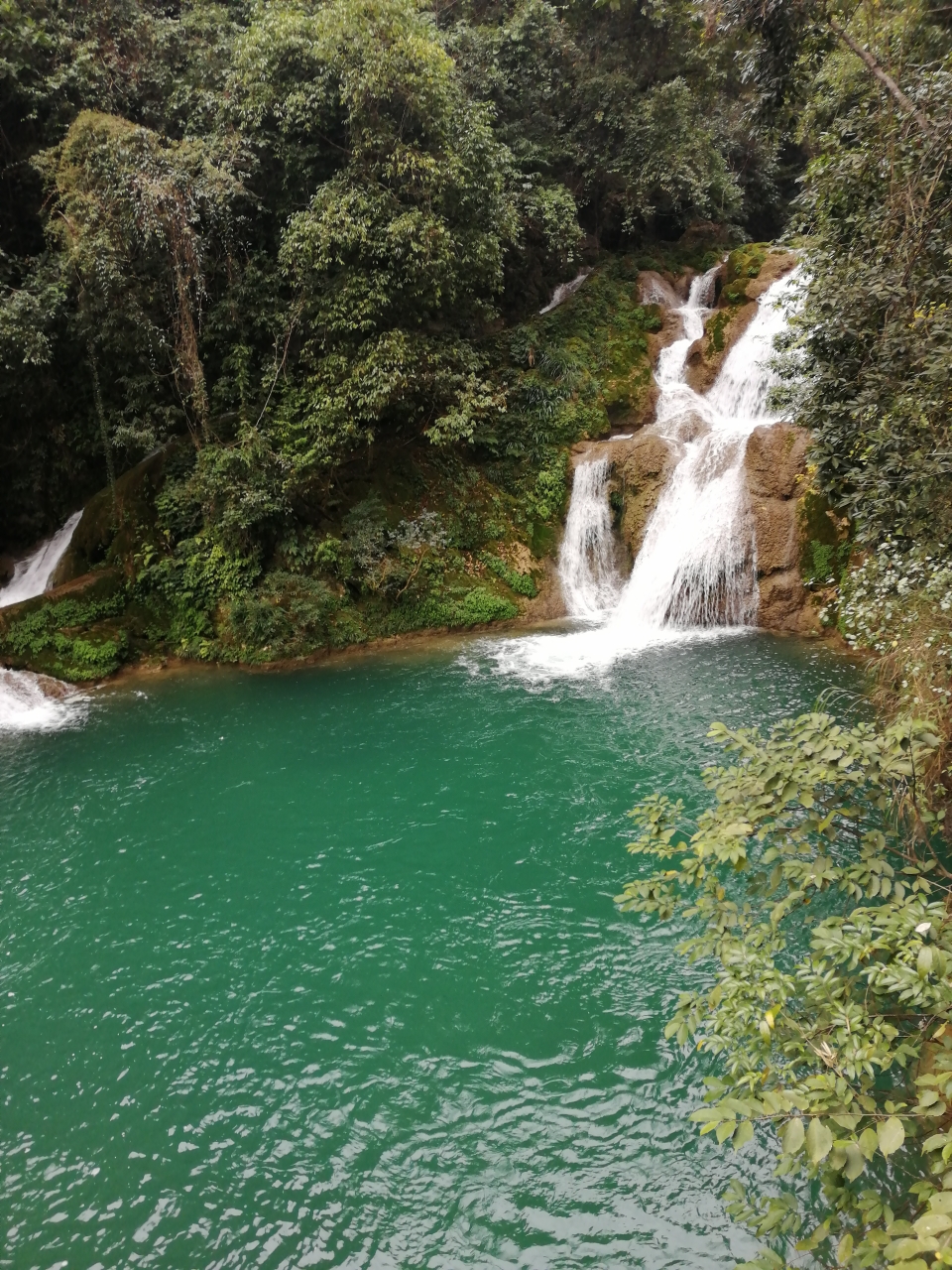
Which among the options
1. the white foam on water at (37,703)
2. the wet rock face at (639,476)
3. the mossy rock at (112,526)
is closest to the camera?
the white foam on water at (37,703)

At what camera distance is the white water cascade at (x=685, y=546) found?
1393 centimetres

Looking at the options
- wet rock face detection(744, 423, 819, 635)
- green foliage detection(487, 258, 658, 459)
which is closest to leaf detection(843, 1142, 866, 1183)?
wet rock face detection(744, 423, 819, 635)

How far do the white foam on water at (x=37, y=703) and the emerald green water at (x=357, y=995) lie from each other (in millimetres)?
1107

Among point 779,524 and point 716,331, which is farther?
point 716,331

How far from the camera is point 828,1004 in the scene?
2.91 metres

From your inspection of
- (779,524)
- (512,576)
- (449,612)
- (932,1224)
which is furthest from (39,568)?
(932,1224)

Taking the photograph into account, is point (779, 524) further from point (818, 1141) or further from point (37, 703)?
point (37, 703)

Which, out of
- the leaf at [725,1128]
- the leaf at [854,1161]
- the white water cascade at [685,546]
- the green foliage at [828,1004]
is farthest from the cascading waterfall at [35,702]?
the leaf at [854,1161]

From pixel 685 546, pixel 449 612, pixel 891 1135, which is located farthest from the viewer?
pixel 449 612

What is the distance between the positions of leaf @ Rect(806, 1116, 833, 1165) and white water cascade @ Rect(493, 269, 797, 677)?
10.1m

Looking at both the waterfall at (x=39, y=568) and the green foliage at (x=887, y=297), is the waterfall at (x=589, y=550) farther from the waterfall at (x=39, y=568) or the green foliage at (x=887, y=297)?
the waterfall at (x=39, y=568)

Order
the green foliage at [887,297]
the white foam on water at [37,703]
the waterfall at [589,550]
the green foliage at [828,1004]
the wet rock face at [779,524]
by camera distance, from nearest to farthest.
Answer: the green foliage at [828,1004] < the green foliage at [887,297] < the white foam on water at [37,703] < the wet rock face at [779,524] < the waterfall at [589,550]

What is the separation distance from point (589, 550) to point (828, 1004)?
13.9 metres

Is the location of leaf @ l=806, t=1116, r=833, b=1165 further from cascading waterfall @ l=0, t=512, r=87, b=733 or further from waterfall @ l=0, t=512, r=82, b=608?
waterfall @ l=0, t=512, r=82, b=608
